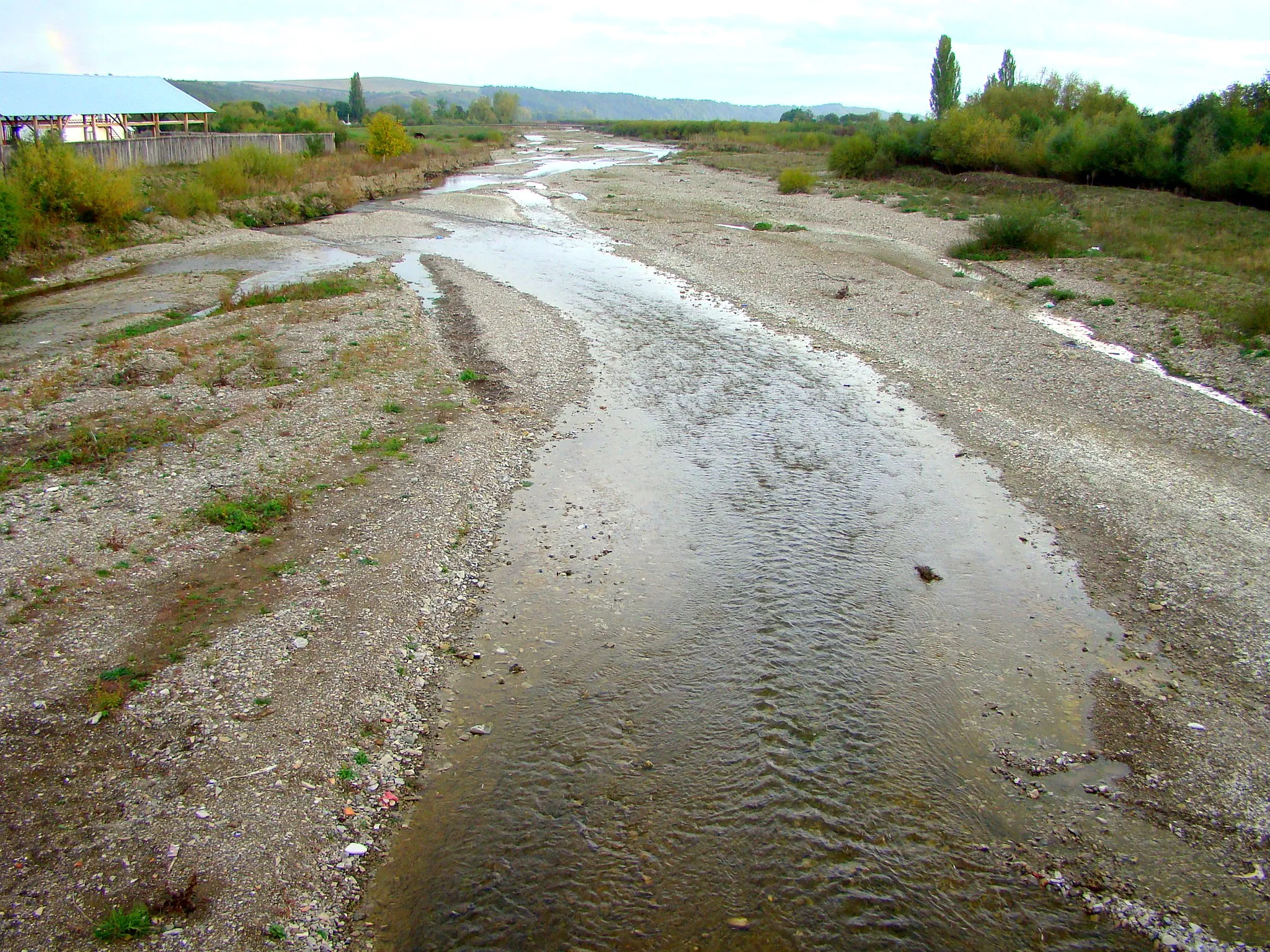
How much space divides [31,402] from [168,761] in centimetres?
1084

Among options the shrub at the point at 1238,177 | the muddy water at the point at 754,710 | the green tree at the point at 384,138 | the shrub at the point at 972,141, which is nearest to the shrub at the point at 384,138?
the green tree at the point at 384,138

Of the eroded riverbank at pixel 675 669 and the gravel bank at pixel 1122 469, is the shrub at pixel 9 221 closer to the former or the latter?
the eroded riverbank at pixel 675 669

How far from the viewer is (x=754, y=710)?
811cm

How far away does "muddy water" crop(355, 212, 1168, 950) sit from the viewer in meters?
6.04

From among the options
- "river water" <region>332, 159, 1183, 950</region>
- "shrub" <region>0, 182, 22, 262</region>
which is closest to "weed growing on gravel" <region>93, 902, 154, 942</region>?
"river water" <region>332, 159, 1183, 950</region>

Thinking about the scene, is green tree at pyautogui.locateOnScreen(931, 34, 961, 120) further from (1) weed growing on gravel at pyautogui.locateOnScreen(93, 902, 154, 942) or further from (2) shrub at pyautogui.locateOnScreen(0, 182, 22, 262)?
(1) weed growing on gravel at pyautogui.locateOnScreen(93, 902, 154, 942)

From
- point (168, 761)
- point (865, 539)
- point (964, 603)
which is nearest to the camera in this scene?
point (168, 761)

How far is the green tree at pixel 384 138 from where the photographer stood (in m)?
60.5

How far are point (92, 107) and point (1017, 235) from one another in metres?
56.6

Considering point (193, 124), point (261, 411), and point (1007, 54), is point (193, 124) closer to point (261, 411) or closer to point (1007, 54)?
point (261, 411)

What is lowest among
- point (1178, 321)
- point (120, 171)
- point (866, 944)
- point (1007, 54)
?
point (866, 944)

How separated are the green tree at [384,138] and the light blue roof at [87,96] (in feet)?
43.0

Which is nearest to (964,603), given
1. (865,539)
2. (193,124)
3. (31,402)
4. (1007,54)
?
(865,539)

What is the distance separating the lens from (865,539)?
1157 centimetres
